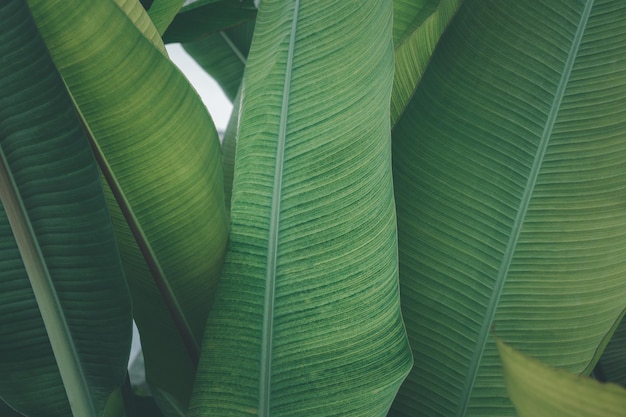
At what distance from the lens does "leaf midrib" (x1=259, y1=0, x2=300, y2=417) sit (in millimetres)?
359

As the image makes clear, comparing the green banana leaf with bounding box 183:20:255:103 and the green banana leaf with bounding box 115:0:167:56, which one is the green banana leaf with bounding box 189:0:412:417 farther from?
the green banana leaf with bounding box 183:20:255:103

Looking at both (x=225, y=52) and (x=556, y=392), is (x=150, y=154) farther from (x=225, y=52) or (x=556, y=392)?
(x=225, y=52)

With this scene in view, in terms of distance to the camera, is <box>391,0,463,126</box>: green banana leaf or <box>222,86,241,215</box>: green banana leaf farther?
<box>222,86,241,215</box>: green banana leaf

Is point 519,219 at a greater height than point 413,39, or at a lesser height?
lesser

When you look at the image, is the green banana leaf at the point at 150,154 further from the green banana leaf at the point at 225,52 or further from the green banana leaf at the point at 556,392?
the green banana leaf at the point at 225,52

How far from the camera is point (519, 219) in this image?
1.29 ft

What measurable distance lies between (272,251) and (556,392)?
0.21 meters

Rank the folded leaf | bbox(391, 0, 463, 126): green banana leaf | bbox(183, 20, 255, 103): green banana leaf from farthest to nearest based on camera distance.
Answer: bbox(183, 20, 255, 103): green banana leaf < the folded leaf < bbox(391, 0, 463, 126): green banana leaf

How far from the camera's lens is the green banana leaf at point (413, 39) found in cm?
42

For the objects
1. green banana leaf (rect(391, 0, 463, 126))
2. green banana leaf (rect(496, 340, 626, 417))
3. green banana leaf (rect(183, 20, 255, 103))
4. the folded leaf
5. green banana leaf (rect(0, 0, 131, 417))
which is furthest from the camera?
green banana leaf (rect(183, 20, 255, 103))

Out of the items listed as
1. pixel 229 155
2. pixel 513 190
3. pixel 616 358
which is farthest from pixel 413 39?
pixel 616 358

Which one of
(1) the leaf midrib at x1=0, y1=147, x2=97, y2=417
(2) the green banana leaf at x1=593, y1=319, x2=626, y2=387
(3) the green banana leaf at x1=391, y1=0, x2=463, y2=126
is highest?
(3) the green banana leaf at x1=391, y1=0, x2=463, y2=126

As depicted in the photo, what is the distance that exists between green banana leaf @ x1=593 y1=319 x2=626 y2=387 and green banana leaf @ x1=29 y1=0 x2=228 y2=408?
0.40 m

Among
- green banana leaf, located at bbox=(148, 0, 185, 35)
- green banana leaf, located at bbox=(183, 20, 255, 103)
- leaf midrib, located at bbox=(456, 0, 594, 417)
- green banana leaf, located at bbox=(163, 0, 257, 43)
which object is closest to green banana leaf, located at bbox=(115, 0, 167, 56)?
green banana leaf, located at bbox=(148, 0, 185, 35)
